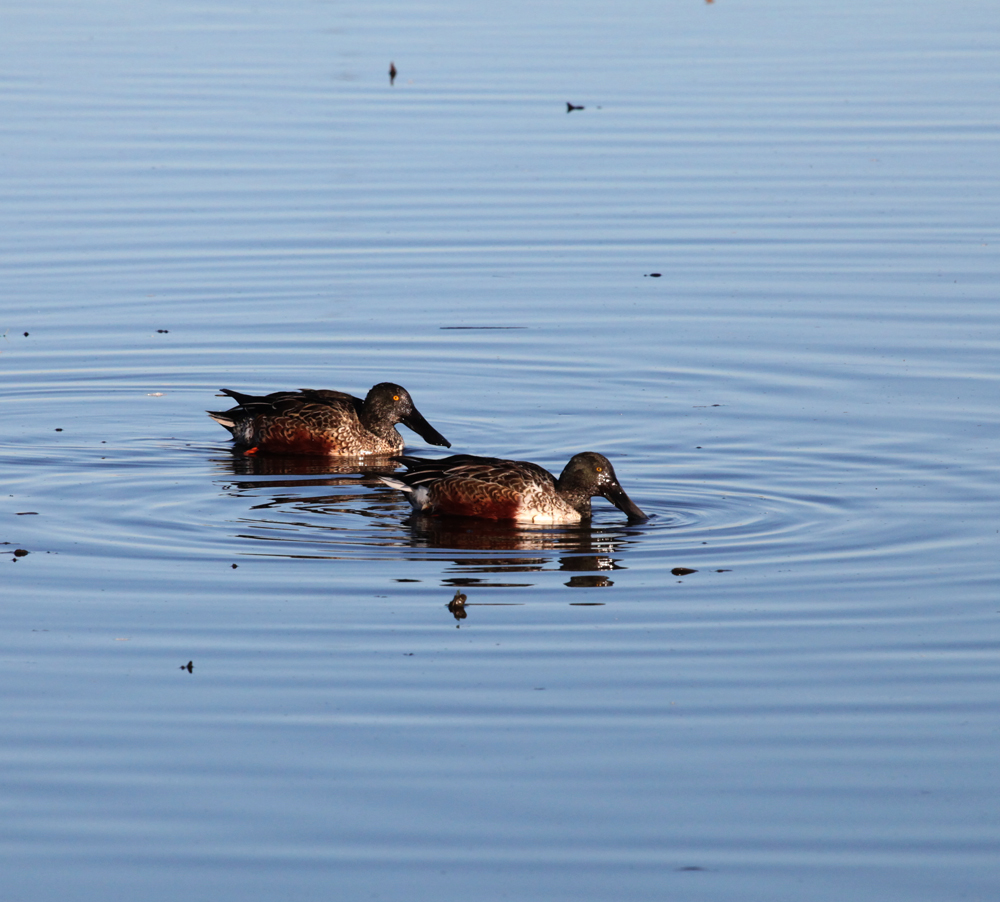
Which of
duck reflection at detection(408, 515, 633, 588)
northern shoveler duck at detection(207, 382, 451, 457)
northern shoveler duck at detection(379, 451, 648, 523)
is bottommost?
duck reflection at detection(408, 515, 633, 588)

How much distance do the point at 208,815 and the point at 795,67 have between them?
84.4ft

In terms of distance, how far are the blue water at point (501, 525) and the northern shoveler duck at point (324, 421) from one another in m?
0.26

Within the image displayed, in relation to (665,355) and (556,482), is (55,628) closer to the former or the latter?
(556,482)

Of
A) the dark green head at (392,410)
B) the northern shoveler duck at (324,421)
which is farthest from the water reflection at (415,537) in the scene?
the dark green head at (392,410)

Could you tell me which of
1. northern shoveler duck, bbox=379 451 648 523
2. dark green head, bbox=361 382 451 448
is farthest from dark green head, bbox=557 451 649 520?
dark green head, bbox=361 382 451 448

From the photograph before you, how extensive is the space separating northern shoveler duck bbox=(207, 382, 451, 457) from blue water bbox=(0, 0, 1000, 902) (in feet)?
0.85

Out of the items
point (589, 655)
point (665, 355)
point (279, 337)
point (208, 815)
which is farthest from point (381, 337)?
point (208, 815)

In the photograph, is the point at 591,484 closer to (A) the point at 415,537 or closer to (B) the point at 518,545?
(B) the point at 518,545

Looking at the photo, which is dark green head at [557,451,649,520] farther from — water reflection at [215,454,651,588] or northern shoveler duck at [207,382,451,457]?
northern shoveler duck at [207,382,451,457]

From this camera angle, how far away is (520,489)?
1088cm

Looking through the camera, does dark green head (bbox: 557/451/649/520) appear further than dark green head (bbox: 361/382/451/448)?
No

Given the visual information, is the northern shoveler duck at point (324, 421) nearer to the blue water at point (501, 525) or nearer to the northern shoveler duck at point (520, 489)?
the blue water at point (501, 525)

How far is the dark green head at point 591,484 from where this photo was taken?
10.9 meters

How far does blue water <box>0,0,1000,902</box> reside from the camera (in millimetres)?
6355
